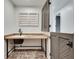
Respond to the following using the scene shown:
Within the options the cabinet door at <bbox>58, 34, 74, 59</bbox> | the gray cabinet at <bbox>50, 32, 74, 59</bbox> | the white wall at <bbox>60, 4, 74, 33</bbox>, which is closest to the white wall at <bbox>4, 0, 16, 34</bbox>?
the white wall at <bbox>60, 4, 74, 33</bbox>

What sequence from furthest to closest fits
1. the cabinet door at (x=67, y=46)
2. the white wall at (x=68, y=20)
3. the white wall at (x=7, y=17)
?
the white wall at (x=68, y=20) < the white wall at (x=7, y=17) < the cabinet door at (x=67, y=46)

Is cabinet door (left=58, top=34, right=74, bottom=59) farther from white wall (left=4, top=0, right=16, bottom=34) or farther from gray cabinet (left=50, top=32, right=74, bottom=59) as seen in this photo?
white wall (left=4, top=0, right=16, bottom=34)

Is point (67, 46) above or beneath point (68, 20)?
beneath

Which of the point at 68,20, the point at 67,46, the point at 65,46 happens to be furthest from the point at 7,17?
the point at 67,46

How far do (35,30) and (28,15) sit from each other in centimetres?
98

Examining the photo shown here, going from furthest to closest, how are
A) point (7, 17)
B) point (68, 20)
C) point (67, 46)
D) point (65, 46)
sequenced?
point (68, 20) < point (7, 17) < point (65, 46) < point (67, 46)

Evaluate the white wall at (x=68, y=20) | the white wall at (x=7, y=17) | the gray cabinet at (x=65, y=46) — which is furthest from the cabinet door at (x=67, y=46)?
the white wall at (x=7, y=17)

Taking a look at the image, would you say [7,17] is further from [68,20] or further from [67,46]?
[67,46]

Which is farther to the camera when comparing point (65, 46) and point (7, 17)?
point (7, 17)

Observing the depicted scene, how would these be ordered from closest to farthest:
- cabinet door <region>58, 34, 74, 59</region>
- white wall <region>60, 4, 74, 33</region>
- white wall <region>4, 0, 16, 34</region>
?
cabinet door <region>58, 34, 74, 59</region>
white wall <region>4, 0, 16, 34</region>
white wall <region>60, 4, 74, 33</region>

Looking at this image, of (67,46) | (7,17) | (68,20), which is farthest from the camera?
(68,20)

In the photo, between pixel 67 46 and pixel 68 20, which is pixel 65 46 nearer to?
pixel 67 46

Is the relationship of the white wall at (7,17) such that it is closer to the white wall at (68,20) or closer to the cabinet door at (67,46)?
the white wall at (68,20)
